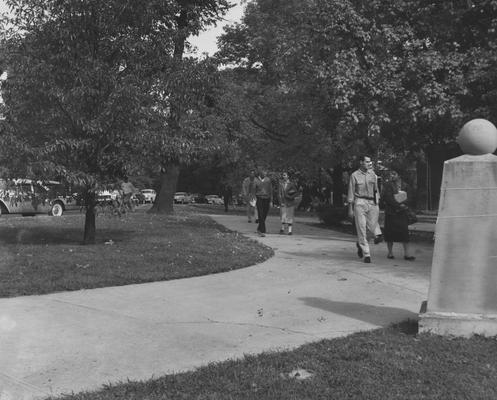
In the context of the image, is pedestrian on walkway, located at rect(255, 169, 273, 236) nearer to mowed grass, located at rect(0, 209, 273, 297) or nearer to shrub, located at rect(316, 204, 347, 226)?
mowed grass, located at rect(0, 209, 273, 297)

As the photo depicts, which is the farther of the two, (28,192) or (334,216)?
(334,216)

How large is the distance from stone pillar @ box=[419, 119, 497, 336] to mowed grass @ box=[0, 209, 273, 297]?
4048mm

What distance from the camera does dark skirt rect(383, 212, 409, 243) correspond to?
1032 cm

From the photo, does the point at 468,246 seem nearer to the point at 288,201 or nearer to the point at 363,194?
the point at 363,194

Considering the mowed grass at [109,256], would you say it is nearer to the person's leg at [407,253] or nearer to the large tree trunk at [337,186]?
the person's leg at [407,253]

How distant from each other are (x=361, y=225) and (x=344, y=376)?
6.16m

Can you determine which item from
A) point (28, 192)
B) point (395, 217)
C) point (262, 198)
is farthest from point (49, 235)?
point (395, 217)

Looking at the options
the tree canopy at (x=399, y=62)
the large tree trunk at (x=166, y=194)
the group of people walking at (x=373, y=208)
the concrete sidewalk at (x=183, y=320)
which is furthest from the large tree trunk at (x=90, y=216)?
the large tree trunk at (x=166, y=194)

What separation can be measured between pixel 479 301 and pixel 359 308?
57.4 inches

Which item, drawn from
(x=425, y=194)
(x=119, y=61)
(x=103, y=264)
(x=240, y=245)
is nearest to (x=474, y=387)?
(x=103, y=264)

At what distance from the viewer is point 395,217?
10.5m

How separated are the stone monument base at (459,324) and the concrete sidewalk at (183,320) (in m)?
0.57

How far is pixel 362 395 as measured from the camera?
3.78m

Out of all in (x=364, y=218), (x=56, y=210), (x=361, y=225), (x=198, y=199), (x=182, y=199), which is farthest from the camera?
(x=198, y=199)
